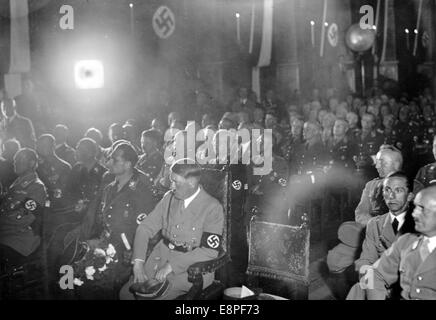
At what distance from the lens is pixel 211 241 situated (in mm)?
4043

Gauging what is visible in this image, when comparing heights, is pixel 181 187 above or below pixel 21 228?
above

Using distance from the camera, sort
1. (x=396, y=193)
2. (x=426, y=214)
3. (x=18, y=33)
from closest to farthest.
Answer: (x=426, y=214) < (x=396, y=193) < (x=18, y=33)

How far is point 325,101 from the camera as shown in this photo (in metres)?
15.5

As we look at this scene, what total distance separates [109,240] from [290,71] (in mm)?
13074

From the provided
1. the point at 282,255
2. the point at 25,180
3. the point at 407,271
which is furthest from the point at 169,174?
the point at 407,271

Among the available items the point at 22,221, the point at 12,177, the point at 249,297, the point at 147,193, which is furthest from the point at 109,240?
the point at 12,177

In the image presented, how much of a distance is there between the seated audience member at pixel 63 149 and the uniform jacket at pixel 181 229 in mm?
3444

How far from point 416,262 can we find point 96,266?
2.68 m

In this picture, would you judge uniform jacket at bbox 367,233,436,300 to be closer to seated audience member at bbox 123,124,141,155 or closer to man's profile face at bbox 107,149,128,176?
man's profile face at bbox 107,149,128,176

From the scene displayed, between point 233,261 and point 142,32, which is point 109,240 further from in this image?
point 142,32

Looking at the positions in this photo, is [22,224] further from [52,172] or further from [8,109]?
[8,109]

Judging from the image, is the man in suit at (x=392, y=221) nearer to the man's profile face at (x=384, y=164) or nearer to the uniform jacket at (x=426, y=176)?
the man's profile face at (x=384, y=164)

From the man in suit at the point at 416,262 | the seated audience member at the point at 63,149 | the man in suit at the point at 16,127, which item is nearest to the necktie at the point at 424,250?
the man in suit at the point at 416,262

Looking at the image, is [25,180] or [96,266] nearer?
[96,266]
